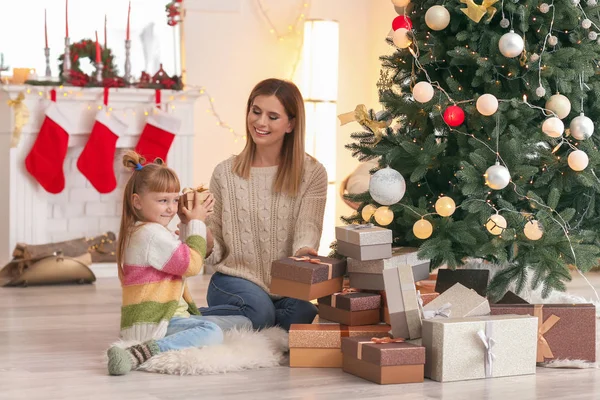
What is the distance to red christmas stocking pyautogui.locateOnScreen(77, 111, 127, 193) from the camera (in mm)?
4918

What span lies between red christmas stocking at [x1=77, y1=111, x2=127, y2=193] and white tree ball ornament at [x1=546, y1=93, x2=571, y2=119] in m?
2.75

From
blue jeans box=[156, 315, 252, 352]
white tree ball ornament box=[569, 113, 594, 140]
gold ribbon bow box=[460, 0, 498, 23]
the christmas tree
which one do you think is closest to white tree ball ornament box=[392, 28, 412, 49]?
the christmas tree

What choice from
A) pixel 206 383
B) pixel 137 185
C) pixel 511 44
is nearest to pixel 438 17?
pixel 511 44

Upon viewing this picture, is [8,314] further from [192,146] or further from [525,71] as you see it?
[525,71]

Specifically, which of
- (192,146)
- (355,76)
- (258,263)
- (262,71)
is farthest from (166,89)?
(258,263)

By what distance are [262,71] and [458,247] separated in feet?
10.2

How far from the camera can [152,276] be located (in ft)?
9.05

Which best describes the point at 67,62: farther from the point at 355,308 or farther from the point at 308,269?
the point at 355,308

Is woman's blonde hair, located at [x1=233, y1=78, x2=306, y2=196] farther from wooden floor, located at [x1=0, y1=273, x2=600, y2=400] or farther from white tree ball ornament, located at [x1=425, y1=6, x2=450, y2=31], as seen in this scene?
wooden floor, located at [x1=0, y1=273, x2=600, y2=400]

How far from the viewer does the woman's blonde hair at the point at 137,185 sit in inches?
110

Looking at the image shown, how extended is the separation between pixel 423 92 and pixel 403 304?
67cm

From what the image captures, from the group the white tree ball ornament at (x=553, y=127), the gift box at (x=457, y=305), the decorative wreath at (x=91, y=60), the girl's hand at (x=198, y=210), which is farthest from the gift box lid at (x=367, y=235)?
the decorative wreath at (x=91, y=60)

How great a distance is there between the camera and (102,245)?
511cm

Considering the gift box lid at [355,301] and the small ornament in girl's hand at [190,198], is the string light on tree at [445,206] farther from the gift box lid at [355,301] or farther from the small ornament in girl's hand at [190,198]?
the small ornament in girl's hand at [190,198]
